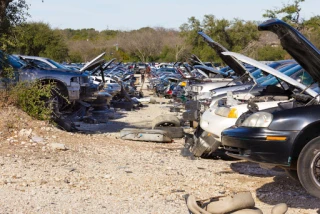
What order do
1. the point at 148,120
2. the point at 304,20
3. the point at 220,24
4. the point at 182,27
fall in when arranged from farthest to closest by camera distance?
the point at 182,27
the point at 220,24
the point at 304,20
the point at 148,120

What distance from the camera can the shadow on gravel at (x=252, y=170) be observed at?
29.1 feet

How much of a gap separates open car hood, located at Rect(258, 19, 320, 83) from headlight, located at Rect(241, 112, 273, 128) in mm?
913

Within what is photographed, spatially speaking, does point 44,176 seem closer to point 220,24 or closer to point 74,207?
point 74,207

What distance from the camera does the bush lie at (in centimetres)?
1189

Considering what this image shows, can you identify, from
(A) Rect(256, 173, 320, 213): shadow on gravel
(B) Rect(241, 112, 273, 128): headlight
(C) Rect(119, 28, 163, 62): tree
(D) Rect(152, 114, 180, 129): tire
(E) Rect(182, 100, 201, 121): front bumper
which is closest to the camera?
(B) Rect(241, 112, 273, 128): headlight

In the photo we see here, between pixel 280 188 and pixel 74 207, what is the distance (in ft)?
9.25

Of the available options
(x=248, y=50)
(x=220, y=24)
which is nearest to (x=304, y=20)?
(x=248, y=50)

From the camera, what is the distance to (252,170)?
9250 mm

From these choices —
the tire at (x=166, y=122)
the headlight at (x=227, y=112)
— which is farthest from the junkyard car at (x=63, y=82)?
the headlight at (x=227, y=112)

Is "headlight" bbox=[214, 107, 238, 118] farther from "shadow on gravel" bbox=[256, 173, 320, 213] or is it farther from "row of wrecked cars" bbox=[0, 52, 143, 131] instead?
"row of wrecked cars" bbox=[0, 52, 143, 131]

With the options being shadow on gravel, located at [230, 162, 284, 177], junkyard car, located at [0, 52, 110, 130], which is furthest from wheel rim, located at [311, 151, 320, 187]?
junkyard car, located at [0, 52, 110, 130]

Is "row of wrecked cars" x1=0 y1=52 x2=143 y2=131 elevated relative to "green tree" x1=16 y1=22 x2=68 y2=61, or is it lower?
lower

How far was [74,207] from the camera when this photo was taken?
664cm

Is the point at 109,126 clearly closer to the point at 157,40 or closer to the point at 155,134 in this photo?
the point at 155,134
